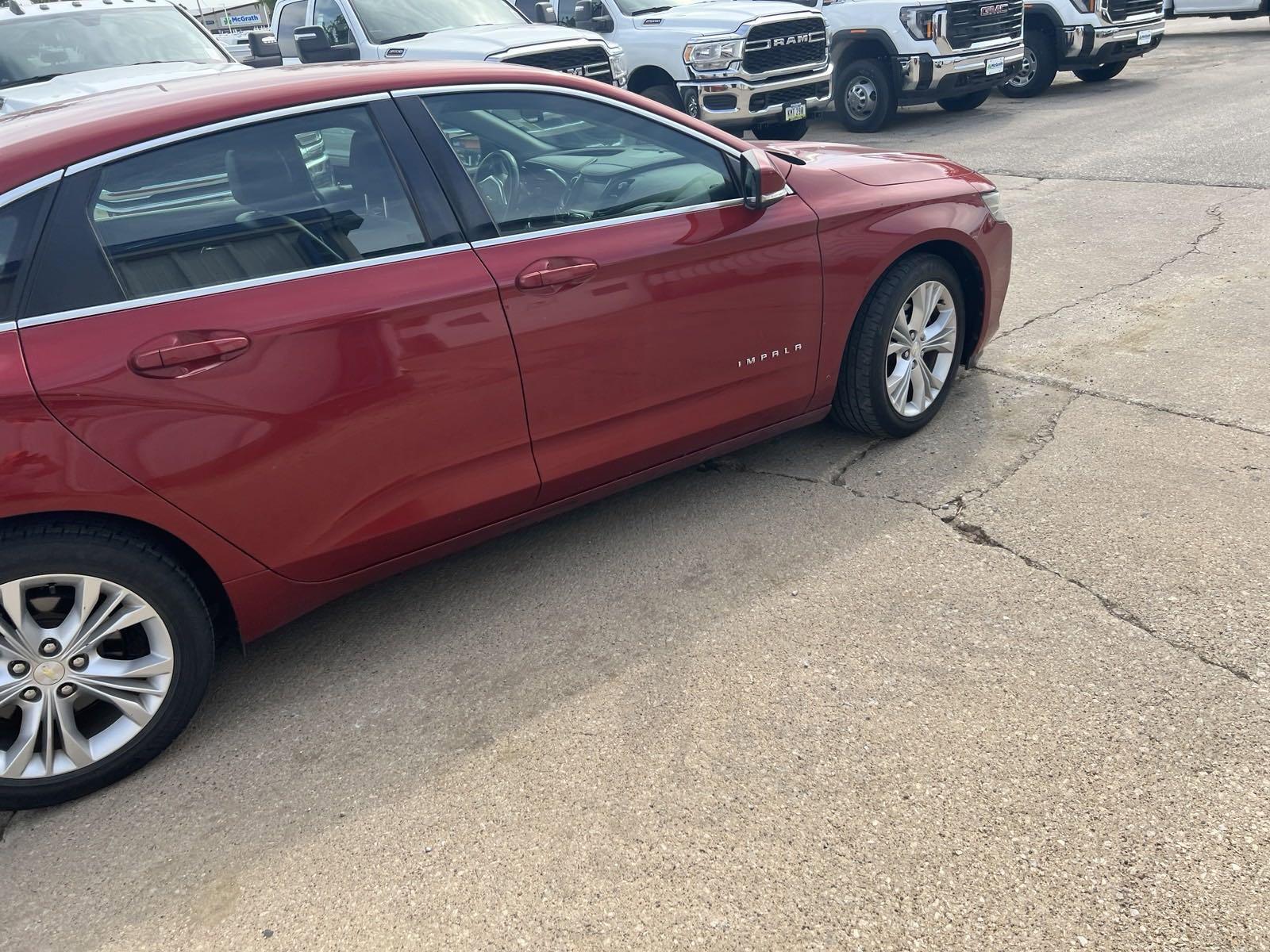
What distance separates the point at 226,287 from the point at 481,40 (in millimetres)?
6279

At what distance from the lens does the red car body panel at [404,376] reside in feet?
A: 8.60

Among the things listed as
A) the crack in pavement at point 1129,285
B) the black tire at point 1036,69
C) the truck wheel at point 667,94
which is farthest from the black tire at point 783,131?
the crack in pavement at point 1129,285

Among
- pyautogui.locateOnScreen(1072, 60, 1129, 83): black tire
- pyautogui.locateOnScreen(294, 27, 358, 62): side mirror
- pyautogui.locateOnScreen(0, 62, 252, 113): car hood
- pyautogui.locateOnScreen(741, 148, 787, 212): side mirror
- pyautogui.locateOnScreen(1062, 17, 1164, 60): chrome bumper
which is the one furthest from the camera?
pyautogui.locateOnScreen(1072, 60, 1129, 83): black tire

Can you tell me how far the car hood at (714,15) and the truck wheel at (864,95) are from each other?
1158mm

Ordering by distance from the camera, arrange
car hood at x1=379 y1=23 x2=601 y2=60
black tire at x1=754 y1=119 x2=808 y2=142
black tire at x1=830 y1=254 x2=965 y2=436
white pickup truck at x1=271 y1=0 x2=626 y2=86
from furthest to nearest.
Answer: black tire at x1=754 y1=119 x2=808 y2=142 < white pickup truck at x1=271 y1=0 x2=626 y2=86 < car hood at x1=379 y1=23 x2=601 y2=60 < black tire at x1=830 y1=254 x2=965 y2=436

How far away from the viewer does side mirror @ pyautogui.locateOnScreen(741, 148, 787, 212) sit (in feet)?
11.8

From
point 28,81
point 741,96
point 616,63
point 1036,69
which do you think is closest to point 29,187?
point 28,81

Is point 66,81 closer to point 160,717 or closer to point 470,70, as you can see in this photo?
point 470,70

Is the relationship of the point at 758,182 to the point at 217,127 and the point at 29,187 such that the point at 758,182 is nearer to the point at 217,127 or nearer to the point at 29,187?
the point at 217,127

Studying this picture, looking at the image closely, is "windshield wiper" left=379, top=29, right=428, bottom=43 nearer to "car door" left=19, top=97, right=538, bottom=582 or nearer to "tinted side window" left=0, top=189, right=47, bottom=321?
"car door" left=19, top=97, right=538, bottom=582

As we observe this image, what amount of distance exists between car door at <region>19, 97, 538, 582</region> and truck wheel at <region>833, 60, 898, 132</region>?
10163mm

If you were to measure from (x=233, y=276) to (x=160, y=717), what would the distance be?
3.95 ft

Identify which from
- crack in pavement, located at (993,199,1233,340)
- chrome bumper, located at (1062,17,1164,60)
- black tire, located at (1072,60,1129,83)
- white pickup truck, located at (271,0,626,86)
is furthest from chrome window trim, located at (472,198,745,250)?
black tire, located at (1072,60,1129,83)

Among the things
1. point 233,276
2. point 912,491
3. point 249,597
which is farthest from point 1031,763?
point 233,276
